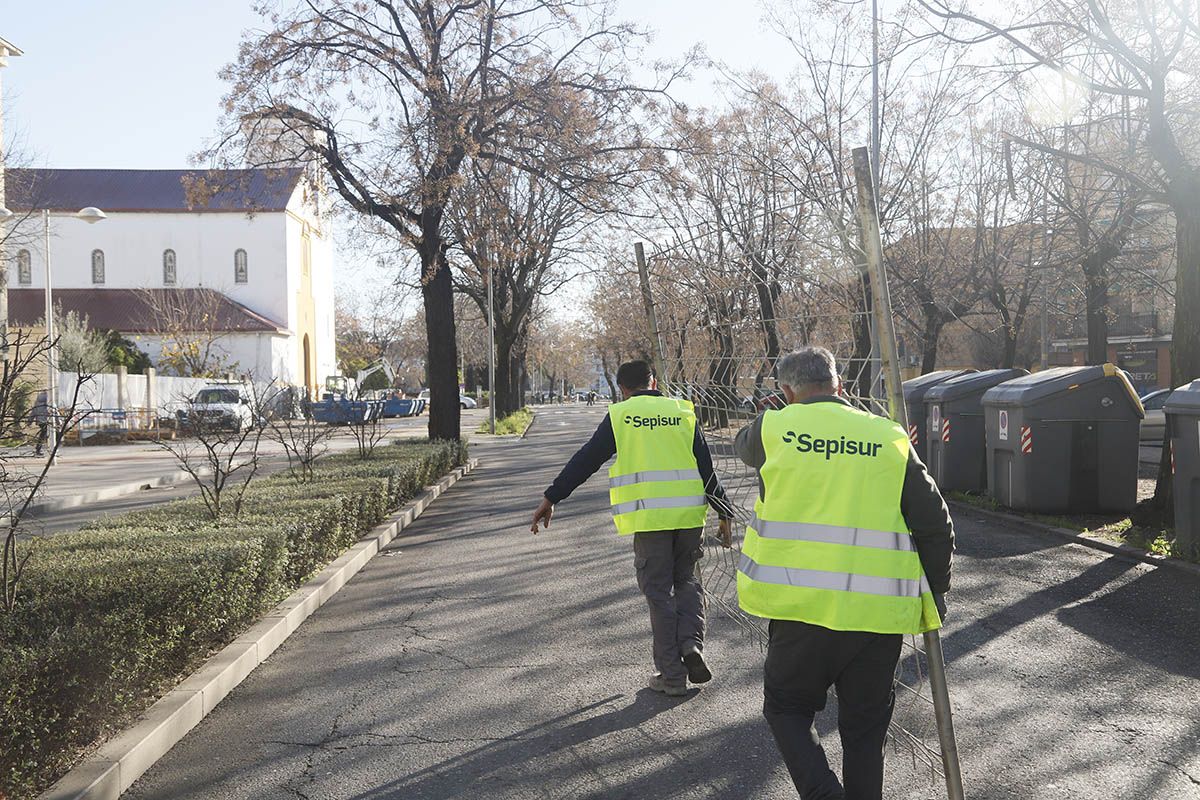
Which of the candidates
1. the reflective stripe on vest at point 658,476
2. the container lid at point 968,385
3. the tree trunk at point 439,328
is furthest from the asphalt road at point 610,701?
the tree trunk at point 439,328

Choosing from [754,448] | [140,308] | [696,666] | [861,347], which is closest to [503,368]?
[140,308]

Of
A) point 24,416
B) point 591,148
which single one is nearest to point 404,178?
point 591,148

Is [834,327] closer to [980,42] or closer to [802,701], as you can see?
[802,701]

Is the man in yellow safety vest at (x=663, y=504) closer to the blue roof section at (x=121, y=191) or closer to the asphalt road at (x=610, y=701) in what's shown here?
the asphalt road at (x=610, y=701)

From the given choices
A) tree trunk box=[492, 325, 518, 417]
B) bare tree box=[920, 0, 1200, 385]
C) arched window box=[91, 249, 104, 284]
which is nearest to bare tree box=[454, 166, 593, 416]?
tree trunk box=[492, 325, 518, 417]

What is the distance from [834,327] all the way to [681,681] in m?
2.16

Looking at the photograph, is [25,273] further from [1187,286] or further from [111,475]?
[1187,286]

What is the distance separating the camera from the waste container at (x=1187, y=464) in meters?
9.74

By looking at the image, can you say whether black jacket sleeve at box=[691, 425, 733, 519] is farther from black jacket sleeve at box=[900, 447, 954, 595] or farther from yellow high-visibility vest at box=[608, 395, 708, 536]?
black jacket sleeve at box=[900, 447, 954, 595]

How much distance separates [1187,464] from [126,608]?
28.5 ft

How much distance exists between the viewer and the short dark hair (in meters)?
6.63

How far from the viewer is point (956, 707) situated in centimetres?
584

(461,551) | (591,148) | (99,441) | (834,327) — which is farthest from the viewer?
(99,441)

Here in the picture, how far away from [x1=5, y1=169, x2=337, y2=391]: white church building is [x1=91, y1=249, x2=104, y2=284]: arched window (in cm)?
6
